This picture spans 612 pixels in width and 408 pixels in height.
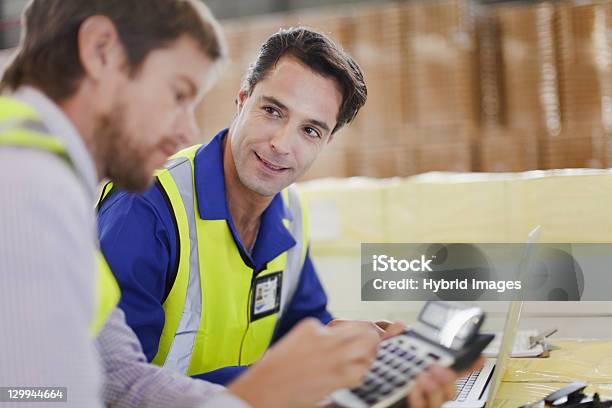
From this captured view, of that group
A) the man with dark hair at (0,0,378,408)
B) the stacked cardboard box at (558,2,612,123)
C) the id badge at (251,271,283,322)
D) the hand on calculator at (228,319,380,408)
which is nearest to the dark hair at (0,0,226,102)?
the man with dark hair at (0,0,378,408)

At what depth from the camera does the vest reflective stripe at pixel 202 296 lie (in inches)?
46.8

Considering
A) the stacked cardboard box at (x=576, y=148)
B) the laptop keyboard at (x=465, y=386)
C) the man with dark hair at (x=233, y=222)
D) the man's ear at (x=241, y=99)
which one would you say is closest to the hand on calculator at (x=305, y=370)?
the man with dark hair at (x=233, y=222)

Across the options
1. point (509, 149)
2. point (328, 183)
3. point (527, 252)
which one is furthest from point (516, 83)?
point (527, 252)

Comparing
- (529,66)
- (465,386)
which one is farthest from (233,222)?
(529,66)

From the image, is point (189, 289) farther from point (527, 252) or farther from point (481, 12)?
point (481, 12)

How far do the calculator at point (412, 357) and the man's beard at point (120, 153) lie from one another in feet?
1.09

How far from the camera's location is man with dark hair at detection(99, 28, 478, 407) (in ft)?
3.65

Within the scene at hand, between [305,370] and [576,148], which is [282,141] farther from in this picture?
[576,148]

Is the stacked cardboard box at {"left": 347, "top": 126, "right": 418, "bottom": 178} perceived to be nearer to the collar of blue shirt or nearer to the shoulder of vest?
the collar of blue shirt

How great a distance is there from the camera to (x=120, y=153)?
641 millimetres

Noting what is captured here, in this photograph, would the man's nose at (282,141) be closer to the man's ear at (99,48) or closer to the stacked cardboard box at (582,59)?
the man's ear at (99,48)

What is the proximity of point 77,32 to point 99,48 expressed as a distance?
4cm

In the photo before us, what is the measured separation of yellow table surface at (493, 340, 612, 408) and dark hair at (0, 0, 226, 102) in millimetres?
856

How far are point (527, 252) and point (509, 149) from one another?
287cm
